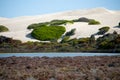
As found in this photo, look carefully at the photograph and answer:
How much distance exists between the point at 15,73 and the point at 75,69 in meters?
3.18

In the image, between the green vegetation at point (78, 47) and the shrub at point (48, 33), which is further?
the shrub at point (48, 33)

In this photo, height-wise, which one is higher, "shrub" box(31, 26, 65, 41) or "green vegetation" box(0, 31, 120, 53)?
"shrub" box(31, 26, 65, 41)

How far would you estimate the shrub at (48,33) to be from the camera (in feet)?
158

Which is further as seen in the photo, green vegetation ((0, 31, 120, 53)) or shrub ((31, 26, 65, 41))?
shrub ((31, 26, 65, 41))

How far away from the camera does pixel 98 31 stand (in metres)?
49.7

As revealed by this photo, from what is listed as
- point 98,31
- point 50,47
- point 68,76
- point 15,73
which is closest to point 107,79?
point 68,76

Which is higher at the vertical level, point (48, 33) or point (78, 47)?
point (48, 33)

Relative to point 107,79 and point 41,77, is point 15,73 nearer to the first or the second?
point 41,77

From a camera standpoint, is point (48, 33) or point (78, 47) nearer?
point (78, 47)

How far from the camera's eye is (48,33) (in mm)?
49469

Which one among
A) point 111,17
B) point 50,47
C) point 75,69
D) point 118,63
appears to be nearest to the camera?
point 75,69

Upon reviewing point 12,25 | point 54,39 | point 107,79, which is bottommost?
point 107,79

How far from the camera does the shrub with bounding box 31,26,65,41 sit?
48.2 meters

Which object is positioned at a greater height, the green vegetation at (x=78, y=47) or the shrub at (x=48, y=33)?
the shrub at (x=48, y=33)
